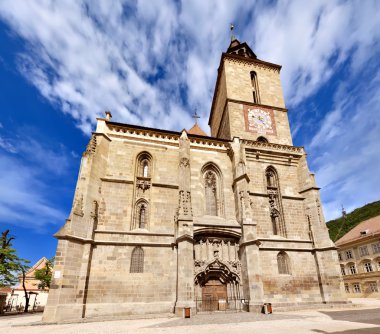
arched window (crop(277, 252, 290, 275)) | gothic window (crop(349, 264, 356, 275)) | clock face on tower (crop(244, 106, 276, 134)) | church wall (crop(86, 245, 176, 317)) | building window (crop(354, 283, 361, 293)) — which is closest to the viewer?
church wall (crop(86, 245, 176, 317))

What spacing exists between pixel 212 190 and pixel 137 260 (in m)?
6.83

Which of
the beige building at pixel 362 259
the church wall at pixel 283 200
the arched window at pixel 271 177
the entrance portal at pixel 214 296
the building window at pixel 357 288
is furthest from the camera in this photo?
the building window at pixel 357 288

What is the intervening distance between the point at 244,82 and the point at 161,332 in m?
21.7

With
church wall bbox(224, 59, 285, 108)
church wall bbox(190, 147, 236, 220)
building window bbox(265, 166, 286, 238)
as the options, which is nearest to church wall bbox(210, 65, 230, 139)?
church wall bbox(224, 59, 285, 108)

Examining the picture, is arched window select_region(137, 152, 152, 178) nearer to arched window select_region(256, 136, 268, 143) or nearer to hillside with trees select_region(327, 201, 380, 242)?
arched window select_region(256, 136, 268, 143)

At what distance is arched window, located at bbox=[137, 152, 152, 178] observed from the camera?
1647 centimetres

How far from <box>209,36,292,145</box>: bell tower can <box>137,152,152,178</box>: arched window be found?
277 inches

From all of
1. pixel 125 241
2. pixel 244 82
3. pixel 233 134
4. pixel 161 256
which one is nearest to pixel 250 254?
pixel 161 256

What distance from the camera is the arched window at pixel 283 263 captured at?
1524 cm

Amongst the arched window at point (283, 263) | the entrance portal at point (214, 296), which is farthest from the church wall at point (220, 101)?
the entrance portal at point (214, 296)

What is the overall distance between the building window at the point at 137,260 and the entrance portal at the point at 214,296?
3.85 meters

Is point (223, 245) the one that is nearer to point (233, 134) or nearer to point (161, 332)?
point (161, 332)

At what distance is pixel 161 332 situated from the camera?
7.84 metres

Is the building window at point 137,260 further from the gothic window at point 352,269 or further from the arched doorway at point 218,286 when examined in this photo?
the gothic window at point 352,269
